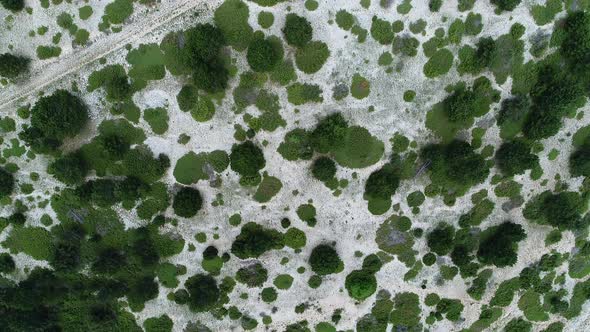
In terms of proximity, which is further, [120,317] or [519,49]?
[120,317]

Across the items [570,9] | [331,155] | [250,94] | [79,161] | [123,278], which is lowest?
[123,278]

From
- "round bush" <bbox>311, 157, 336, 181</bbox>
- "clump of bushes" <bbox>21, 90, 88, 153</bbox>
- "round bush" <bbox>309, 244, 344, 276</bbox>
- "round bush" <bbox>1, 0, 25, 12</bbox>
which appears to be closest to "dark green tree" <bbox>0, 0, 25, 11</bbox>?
"round bush" <bbox>1, 0, 25, 12</bbox>

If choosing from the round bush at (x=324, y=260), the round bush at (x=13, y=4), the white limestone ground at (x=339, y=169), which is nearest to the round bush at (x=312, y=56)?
the white limestone ground at (x=339, y=169)

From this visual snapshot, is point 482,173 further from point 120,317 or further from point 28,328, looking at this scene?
point 28,328

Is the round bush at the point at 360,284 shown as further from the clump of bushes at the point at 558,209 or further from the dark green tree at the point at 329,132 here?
the clump of bushes at the point at 558,209

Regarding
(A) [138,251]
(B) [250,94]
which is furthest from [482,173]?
→ (A) [138,251]

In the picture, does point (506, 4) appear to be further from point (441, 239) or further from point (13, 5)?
point (13, 5)
